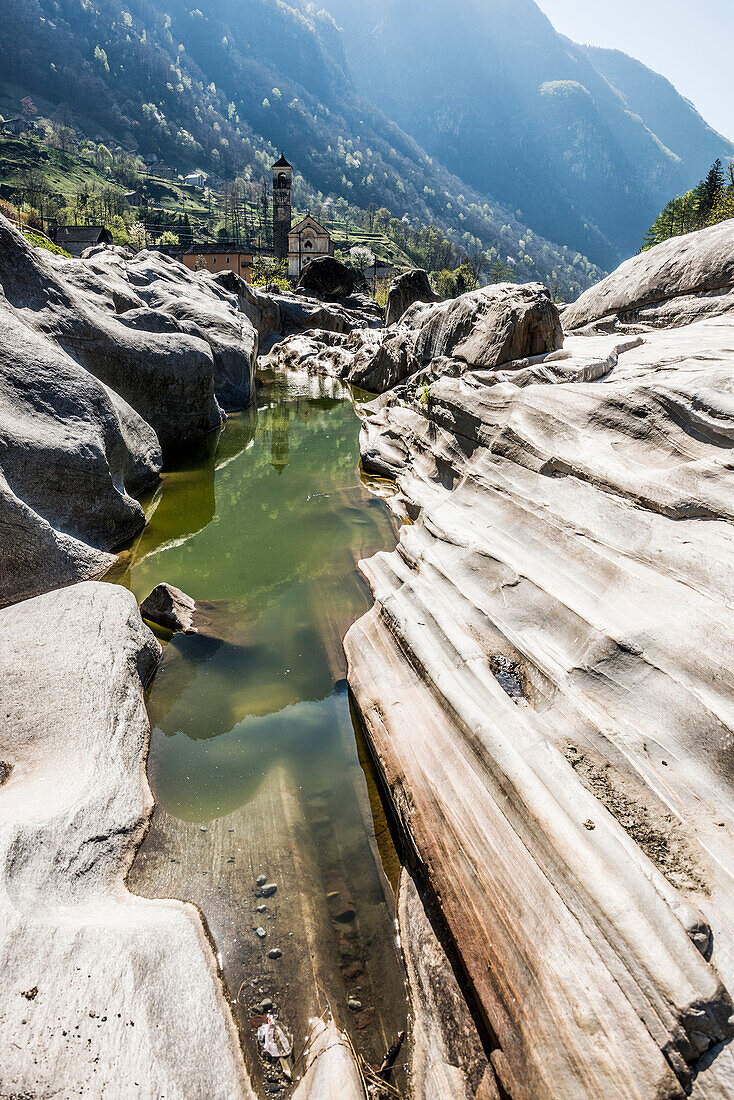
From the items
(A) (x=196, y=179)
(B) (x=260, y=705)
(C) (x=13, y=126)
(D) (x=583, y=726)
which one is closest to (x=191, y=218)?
(A) (x=196, y=179)

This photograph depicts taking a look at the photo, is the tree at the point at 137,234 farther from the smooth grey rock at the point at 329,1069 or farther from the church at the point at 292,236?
the smooth grey rock at the point at 329,1069

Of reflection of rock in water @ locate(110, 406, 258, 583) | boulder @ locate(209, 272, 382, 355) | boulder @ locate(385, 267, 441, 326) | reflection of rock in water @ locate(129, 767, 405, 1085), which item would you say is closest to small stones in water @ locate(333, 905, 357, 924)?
reflection of rock in water @ locate(129, 767, 405, 1085)

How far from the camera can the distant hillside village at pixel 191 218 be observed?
260 ft

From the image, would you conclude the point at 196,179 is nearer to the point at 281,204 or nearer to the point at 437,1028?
the point at 281,204

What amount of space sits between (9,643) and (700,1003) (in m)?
5.76

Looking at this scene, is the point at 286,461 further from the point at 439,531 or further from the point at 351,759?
the point at 351,759

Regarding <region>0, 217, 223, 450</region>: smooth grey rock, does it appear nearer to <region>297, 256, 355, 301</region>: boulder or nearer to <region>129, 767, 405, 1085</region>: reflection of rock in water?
<region>129, 767, 405, 1085</region>: reflection of rock in water

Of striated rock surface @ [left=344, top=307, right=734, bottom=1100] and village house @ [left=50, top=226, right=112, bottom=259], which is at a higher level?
striated rock surface @ [left=344, top=307, right=734, bottom=1100]

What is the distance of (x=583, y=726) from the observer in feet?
14.5

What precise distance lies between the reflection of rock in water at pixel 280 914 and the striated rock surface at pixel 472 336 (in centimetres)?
1103

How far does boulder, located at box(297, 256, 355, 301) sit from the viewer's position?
181 feet

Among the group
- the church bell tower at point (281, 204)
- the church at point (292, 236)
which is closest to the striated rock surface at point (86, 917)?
the church at point (292, 236)

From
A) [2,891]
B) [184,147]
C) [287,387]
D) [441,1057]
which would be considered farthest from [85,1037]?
[184,147]

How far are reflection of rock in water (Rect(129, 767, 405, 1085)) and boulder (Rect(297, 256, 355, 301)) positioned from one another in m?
57.6
